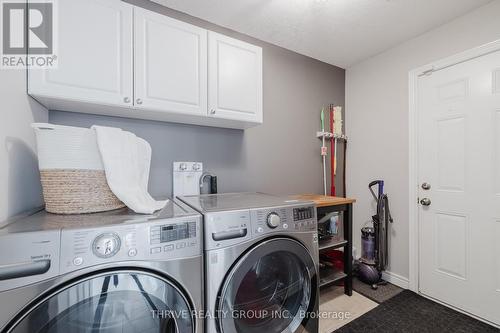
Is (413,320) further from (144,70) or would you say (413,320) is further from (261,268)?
(144,70)

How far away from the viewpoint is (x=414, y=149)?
6.67 ft

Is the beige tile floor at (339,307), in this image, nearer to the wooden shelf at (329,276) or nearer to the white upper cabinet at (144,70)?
the wooden shelf at (329,276)

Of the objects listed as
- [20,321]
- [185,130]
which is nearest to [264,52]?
[185,130]

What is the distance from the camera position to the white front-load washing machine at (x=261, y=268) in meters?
0.97

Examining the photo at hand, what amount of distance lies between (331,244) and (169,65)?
1.86 m

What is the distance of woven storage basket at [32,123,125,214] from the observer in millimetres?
927

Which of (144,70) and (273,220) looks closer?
(273,220)

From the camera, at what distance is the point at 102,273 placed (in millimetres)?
737

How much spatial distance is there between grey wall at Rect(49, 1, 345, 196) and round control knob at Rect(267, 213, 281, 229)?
881 millimetres

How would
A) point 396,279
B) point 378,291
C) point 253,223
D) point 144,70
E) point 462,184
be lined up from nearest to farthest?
point 253,223, point 144,70, point 462,184, point 378,291, point 396,279

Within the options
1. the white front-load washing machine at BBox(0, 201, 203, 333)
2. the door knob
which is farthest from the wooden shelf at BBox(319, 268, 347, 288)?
the white front-load washing machine at BBox(0, 201, 203, 333)

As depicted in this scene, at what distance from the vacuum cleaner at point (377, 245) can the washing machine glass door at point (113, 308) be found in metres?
1.91

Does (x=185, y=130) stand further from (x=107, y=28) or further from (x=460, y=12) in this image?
(x=460, y=12)

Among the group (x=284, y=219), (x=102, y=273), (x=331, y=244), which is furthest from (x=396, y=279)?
(x=102, y=273)
